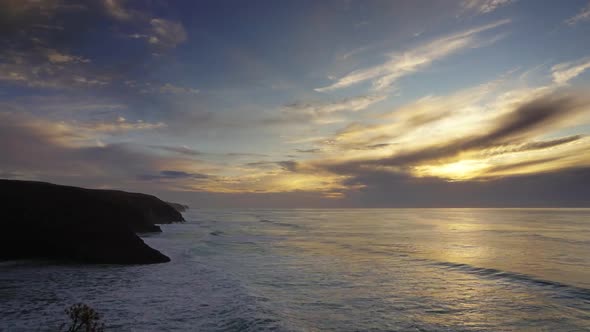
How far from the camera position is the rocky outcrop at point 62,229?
2212 centimetres

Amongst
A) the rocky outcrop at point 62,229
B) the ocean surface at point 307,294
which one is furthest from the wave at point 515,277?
the rocky outcrop at point 62,229

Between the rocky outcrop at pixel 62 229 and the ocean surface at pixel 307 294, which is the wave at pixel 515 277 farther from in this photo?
the rocky outcrop at pixel 62 229

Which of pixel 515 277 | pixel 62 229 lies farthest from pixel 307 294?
pixel 62 229

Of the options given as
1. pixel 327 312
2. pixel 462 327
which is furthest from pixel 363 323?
pixel 462 327

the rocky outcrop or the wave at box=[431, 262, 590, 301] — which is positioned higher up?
the rocky outcrop

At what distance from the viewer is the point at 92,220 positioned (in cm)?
2394

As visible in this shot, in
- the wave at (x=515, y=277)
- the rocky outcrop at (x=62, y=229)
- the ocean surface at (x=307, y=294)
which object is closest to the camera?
the ocean surface at (x=307, y=294)

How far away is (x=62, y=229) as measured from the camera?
23219 millimetres

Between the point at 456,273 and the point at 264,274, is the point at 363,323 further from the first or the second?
the point at 456,273

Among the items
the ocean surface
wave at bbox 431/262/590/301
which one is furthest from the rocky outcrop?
wave at bbox 431/262/590/301

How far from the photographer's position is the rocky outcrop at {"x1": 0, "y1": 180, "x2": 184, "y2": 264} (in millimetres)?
22125

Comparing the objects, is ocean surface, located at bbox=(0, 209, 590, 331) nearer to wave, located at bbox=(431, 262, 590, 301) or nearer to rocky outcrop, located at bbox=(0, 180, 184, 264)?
wave, located at bbox=(431, 262, 590, 301)

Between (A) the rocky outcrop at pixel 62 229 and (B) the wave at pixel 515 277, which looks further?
(A) the rocky outcrop at pixel 62 229

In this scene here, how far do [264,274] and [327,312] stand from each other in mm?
7681
